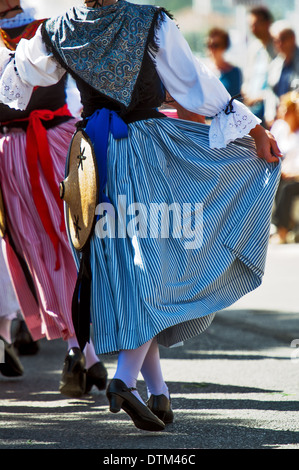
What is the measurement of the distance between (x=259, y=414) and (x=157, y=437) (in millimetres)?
513

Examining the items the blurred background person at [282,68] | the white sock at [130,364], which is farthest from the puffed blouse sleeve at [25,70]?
the blurred background person at [282,68]

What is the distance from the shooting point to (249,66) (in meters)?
10.6

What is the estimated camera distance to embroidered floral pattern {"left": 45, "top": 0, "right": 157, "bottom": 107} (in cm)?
365

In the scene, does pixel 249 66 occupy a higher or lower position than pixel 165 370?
higher

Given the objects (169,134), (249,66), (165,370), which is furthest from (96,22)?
(249,66)

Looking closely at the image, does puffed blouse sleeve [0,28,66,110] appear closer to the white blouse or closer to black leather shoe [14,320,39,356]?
the white blouse

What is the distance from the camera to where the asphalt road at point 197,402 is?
3531 millimetres

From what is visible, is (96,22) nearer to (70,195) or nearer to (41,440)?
(70,195)

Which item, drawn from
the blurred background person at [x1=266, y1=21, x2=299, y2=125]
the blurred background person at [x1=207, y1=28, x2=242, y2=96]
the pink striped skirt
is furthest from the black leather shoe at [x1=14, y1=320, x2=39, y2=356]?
the blurred background person at [x1=207, y1=28, x2=242, y2=96]

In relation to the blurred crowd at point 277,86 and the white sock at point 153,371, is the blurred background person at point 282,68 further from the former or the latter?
the white sock at point 153,371

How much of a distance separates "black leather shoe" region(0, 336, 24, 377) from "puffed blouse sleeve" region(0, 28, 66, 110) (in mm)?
1486

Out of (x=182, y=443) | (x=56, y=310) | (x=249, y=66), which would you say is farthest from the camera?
(x=249, y=66)

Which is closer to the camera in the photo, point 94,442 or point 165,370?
point 94,442

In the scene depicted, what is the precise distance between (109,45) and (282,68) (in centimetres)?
631
